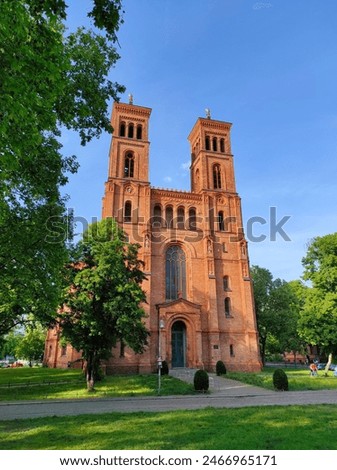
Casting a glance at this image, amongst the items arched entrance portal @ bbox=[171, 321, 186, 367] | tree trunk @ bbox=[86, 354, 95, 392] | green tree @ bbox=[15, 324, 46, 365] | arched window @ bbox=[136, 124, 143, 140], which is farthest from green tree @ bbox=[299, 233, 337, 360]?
green tree @ bbox=[15, 324, 46, 365]

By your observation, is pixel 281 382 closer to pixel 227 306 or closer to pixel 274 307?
pixel 227 306

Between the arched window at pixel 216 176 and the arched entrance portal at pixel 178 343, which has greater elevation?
the arched window at pixel 216 176

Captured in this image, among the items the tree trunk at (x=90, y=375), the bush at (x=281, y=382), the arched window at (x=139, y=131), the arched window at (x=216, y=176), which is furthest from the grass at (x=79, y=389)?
the arched window at (x=139, y=131)

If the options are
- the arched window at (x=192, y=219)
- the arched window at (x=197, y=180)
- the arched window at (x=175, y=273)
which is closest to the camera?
the arched window at (x=175, y=273)

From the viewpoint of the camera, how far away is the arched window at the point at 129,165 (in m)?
39.1

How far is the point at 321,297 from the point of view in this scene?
33719mm

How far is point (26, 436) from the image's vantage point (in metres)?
8.48

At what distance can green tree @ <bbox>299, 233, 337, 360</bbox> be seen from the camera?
31.7 m

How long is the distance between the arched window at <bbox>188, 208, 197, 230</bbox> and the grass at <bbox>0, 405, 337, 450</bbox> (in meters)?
27.5

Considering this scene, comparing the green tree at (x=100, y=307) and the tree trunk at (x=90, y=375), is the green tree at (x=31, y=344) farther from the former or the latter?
the green tree at (x=100, y=307)

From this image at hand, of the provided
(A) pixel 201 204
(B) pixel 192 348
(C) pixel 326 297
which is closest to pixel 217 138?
(A) pixel 201 204

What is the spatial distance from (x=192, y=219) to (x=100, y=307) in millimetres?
21134

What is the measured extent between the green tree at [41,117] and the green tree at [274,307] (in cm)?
3452

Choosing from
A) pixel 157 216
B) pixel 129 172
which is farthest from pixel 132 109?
pixel 157 216
